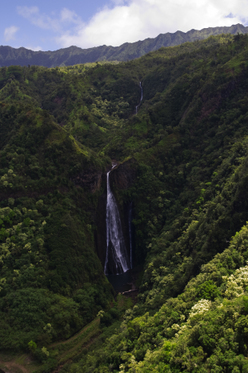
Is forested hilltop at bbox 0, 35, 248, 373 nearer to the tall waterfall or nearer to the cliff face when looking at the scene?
the cliff face

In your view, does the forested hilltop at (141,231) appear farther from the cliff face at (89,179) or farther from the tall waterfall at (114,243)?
the tall waterfall at (114,243)

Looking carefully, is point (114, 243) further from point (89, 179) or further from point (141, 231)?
point (89, 179)

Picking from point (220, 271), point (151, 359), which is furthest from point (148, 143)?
point (151, 359)

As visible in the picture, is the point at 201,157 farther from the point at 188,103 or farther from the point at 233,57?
the point at 233,57

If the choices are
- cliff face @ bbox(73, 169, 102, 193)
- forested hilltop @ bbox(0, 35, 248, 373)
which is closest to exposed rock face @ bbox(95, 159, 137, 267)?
forested hilltop @ bbox(0, 35, 248, 373)

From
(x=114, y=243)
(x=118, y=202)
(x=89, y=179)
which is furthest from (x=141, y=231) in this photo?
(x=89, y=179)

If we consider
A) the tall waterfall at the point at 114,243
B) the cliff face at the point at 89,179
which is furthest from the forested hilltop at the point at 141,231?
the tall waterfall at the point at 114,243
